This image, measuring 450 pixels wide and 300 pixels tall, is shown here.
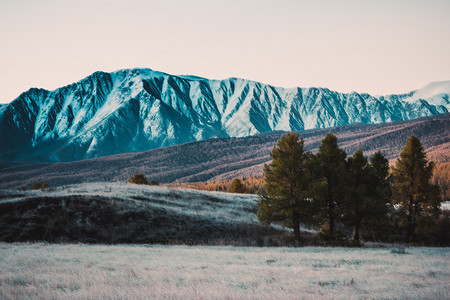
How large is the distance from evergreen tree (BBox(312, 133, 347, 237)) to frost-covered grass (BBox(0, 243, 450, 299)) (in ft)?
31.2

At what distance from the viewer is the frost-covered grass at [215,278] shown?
7.81m

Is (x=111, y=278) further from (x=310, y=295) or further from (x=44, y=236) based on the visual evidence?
(x=44, y=236)

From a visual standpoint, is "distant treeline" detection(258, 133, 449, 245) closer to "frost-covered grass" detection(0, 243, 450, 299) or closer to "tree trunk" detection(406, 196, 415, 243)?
"tree trunk" detection(406, 196, 415, 243)

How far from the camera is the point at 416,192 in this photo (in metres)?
30.5

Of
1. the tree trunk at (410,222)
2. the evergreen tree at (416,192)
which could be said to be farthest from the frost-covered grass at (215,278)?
the tree trunk at (410,222)

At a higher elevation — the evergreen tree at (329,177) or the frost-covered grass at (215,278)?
the evergreen tree at (329,177)

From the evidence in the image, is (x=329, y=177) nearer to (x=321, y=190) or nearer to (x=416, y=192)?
(x=321, y=190)

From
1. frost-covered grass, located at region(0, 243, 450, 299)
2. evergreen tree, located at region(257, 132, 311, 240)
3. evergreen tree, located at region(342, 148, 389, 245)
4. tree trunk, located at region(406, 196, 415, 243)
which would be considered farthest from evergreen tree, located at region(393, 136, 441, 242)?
frost-covered grass, located at region(0, 243, 450, 299)

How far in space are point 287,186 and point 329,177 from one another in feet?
11.0

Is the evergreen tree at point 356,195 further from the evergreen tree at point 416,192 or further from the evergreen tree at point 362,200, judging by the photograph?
the evergreen tree at point 416,192

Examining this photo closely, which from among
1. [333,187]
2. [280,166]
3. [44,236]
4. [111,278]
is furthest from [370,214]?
[44,236]

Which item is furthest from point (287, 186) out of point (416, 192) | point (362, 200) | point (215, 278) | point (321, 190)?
point (215, 278)

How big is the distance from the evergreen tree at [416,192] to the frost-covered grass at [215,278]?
60.2ft

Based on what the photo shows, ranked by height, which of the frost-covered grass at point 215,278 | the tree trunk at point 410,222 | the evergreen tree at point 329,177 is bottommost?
the tree trunk at point 410,222
